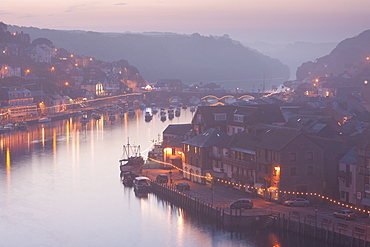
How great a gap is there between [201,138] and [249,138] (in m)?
1.74

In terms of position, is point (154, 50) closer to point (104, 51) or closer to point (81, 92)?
point (104, 51)

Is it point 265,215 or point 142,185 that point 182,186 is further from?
point 265,215

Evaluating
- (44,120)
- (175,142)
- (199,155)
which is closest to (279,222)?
(199,155)

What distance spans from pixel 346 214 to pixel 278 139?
261cm

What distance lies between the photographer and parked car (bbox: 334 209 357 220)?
480 inches

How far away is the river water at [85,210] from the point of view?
42.2 feet

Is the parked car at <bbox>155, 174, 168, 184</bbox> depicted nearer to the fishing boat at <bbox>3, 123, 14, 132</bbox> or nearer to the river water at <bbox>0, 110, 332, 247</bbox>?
the river water at <bbox>0, 110, 332, 247</bbox>

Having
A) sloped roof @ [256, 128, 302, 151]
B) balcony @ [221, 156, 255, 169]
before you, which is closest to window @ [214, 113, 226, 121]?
balcony @ [221, 156, 255, 169]

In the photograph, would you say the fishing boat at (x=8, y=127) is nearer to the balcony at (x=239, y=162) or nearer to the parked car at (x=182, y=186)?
the parked car at (x=182, y=186)

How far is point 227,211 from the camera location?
13359mm

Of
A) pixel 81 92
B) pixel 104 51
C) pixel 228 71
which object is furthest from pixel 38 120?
pixel 228 71

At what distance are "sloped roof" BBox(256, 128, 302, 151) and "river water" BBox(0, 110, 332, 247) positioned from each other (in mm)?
2107

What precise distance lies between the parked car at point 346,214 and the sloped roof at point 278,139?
2.01m

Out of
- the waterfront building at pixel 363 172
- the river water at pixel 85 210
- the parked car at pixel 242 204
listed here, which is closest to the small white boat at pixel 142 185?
the river water at pixel 85 210
